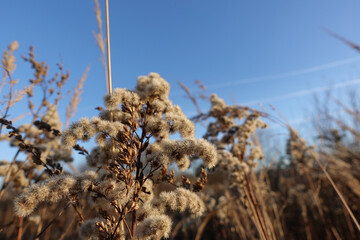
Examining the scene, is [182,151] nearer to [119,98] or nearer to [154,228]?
[154,228]

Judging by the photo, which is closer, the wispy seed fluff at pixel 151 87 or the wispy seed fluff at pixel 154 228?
the wispy seed fluff at pixel 154 228

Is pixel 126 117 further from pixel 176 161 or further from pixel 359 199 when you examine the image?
pixel 359 199

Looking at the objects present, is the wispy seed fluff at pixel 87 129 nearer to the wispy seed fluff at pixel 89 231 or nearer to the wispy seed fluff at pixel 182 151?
the wispy seed fluff at pixel 182 151

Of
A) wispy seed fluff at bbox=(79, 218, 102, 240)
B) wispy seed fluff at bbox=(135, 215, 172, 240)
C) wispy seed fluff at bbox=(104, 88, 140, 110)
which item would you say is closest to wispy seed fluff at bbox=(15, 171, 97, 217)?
wispy seed fluff at bbox=(79, 218, 102, 240)

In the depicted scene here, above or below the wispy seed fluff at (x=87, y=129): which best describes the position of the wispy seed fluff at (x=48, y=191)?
below

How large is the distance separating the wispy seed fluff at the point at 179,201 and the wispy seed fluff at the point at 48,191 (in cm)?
45

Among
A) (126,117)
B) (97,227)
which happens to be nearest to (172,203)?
(97,227)

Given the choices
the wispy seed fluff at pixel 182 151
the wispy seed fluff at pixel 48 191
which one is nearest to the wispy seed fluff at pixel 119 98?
the wispy seed fluff at pixel 182 151

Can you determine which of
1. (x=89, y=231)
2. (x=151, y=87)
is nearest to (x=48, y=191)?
(x=89, y=231)

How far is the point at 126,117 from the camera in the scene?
1.58 m

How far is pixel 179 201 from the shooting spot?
133 cm

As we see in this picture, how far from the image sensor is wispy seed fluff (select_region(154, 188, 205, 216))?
51.8 inches

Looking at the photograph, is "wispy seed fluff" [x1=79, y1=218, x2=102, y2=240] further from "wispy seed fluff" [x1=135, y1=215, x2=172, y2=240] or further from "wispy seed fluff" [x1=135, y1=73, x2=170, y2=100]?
"wispy seed fluff" [x1=135, y1=73, x2=170, y2=100]

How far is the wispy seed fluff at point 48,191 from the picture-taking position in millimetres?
1156
